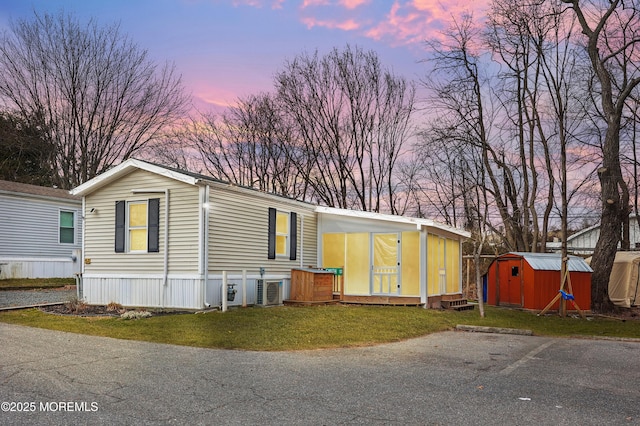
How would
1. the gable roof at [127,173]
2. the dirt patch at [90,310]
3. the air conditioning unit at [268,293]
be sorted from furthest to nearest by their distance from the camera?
the air conditioning unit at [268,293] → the gable roof at [127,173] → the dirt patch at [90,310]

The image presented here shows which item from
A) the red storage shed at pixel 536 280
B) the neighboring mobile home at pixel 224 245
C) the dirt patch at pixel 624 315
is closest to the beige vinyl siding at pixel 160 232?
the neighboring mobile home at pixel 224 245

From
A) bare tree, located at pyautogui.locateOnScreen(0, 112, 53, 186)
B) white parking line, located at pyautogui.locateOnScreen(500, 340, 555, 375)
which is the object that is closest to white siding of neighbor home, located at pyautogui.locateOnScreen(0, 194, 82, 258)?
bare tree, located at pyautogui.locateOnScreen(0, 112, 53, 186)

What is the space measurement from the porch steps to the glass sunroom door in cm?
179

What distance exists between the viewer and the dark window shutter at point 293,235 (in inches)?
649

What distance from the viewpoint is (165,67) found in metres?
32.1

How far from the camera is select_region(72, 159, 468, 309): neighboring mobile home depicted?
13.2 m

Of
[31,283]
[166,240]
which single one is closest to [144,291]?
[166,240]

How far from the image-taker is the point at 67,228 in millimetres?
23547

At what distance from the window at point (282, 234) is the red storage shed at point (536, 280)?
8617mm

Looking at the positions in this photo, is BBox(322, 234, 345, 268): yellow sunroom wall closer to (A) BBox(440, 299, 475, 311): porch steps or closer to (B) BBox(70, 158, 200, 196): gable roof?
(A) BBox(440, 299, 475, 311): porch steps

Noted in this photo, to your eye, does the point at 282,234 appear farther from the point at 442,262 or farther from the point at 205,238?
the point at 442,262

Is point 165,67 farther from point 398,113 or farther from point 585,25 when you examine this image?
point 585,25

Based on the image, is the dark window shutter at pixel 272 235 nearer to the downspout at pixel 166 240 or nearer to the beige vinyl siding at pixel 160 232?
the beige vinyl siding at pixel 160 232

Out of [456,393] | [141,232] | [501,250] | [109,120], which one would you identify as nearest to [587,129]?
[501,250]
